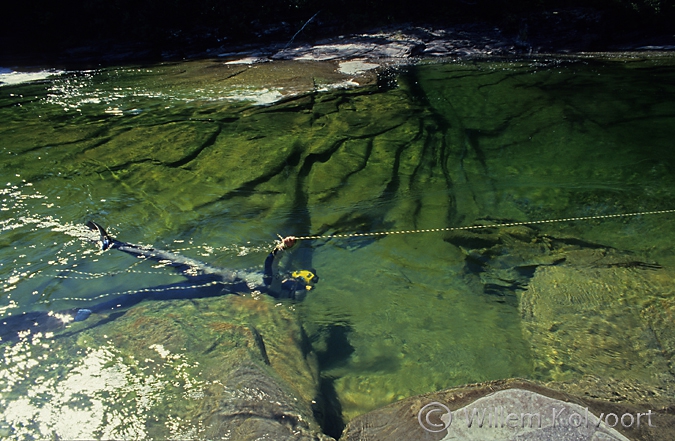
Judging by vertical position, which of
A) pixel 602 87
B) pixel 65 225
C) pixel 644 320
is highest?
pixel 602 87

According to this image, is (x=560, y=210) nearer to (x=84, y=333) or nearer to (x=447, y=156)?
(x=447, y=156)

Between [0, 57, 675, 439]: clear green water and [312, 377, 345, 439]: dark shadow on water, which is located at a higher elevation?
[0, 57, 675, 439]: clear green water

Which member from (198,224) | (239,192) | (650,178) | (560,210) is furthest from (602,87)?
(198,224)

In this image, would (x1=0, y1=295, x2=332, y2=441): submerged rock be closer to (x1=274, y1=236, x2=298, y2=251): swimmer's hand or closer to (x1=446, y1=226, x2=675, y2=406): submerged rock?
(x1=274, y1=236, x2=298, y2=251): swimmer's hand

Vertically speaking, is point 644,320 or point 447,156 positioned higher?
point 447,156

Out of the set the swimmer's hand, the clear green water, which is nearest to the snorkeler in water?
the swimmer's hand

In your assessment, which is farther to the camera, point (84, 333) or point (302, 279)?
point (302, 279)
